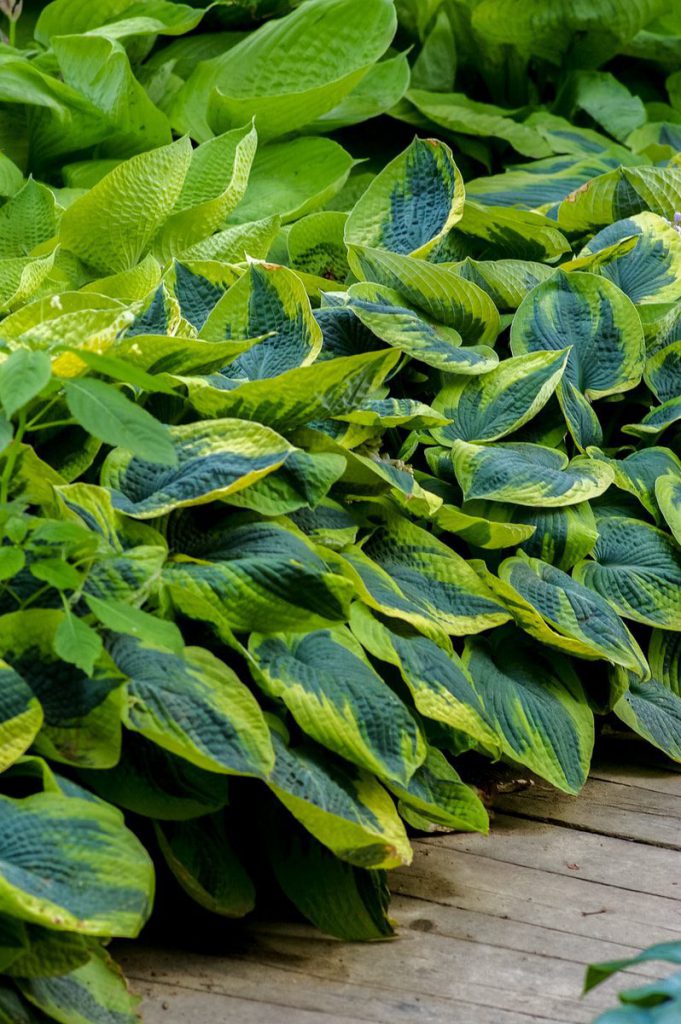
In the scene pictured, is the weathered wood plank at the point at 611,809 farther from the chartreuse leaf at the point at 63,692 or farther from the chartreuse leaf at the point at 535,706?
the chartreuse leaf at the point at 63,692

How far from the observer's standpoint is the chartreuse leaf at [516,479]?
172 cm

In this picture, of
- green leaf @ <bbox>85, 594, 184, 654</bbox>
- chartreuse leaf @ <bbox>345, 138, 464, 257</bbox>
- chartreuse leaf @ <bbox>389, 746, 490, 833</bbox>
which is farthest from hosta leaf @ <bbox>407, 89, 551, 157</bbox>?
green leaf @ <bbox>85, 594, 184, 654</bbox>

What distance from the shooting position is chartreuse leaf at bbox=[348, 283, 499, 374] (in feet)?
5.83

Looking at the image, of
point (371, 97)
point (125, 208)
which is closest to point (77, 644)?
point (125, 208)

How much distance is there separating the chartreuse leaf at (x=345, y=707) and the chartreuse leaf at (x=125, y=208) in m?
0.87

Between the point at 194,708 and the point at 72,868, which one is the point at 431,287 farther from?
the point at 72,868

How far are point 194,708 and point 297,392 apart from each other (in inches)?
16.9

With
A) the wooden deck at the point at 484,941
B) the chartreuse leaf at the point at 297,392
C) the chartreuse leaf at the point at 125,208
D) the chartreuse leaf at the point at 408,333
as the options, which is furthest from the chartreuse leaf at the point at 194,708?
the chartreuse leaf at the point at 125,208

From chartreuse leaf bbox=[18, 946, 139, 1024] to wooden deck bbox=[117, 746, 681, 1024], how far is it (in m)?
0.04

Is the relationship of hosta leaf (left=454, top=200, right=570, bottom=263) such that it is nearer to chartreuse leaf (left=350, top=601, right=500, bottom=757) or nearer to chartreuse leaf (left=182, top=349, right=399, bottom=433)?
chartreuse leaf (left=182, top=349, right=399, bottom=433)

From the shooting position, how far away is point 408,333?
180 centimetres

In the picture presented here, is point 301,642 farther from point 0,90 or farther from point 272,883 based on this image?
point 0,90

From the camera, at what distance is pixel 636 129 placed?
3.20 meters

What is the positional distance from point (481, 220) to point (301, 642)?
102 centimetres
